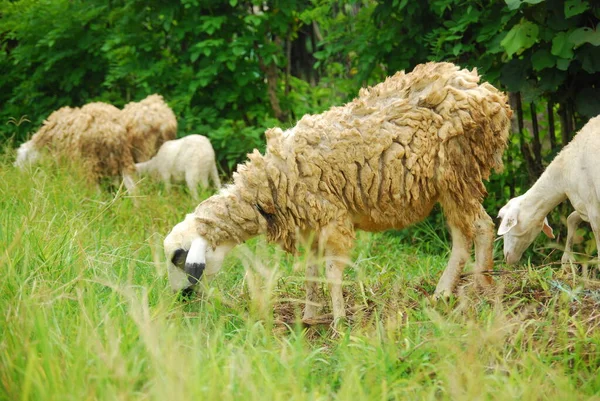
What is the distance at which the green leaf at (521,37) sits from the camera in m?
5.53

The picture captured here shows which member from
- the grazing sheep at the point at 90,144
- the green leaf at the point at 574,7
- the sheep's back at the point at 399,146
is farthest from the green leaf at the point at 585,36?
the grazing sheep at the point at 90,144

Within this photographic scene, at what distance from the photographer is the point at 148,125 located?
25.3 ft

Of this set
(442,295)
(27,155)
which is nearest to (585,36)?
(442,295)

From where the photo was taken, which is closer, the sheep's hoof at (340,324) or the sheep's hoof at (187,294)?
the sheep's hoof at (340,324)

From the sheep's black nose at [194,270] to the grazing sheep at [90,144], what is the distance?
10.9 ft

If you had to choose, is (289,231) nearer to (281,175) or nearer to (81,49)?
(281,175)

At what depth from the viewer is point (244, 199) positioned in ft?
14.6

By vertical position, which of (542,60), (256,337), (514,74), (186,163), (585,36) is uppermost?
(585,36)

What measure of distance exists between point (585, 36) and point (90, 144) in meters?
4.57

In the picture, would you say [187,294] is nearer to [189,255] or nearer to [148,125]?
[189,255]

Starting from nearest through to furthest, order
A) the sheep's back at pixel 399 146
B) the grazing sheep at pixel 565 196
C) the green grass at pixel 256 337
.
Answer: the green grass at pixel 256 337 < the sheep's back at pixel 399 146 < the grazing sheep at pixel 565 196

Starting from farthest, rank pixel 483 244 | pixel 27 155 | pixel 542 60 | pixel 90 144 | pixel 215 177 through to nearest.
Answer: pixel 215 177, pixel 27 155, pixel 90 144, pixel 542 60, pixel 483 244

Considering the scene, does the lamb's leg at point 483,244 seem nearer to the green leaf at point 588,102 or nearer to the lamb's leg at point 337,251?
the lamb's leg at point 337,251

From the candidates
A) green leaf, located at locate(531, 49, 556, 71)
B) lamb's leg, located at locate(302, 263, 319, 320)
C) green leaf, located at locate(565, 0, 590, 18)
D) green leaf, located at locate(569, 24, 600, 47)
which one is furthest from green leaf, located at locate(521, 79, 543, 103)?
lamb's leg, located at locate(302, 263, 319, 320)
